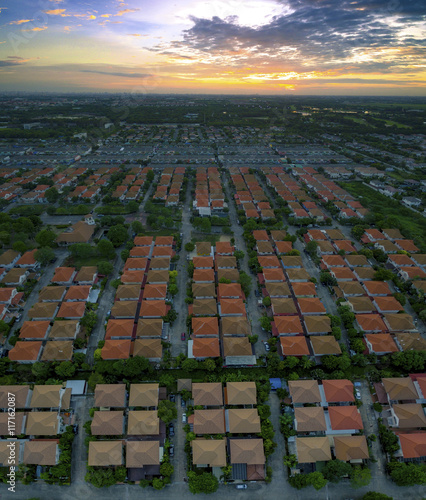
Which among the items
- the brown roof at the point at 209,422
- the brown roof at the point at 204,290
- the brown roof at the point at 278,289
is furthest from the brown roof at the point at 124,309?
the brown roof at the point at 278,289

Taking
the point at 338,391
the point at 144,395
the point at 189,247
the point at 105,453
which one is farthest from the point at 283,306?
the point at 105,453

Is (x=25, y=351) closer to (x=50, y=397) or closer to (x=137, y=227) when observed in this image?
(x=50, y=397)

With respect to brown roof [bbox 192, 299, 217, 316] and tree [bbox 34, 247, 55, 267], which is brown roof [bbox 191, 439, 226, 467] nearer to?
brown roof [bbox 192, 299, 217, 316]

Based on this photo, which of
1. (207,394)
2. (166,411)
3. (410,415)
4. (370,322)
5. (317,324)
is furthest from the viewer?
(370,322)

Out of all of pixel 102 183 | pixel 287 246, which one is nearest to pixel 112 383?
pixel 287 246

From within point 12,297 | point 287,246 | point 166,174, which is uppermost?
point 166,174

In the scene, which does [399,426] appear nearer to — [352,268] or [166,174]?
[352,268]

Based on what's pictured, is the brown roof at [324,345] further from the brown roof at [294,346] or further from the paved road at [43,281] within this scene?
the paved road at [43,281]
